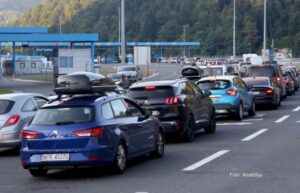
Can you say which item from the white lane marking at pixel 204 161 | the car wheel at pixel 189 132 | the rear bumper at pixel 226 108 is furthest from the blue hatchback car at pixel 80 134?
the rear bumper at pixel 226 108

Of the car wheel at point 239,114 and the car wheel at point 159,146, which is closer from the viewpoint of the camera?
the car wheel at point 159,146

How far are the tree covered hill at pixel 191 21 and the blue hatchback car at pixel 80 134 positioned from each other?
399 feet

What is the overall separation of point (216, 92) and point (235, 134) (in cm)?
526

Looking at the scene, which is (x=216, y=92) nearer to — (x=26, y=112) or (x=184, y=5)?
(x=26, y=112)

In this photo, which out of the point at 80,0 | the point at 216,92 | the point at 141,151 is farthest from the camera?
the point at 80,0

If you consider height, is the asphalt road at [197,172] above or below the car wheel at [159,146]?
below

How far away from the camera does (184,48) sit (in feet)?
508

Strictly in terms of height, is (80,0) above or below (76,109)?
above

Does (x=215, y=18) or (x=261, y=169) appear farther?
(x=215, y=18)

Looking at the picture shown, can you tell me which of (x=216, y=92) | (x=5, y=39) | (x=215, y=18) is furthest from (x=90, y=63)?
(x=215, y=18)

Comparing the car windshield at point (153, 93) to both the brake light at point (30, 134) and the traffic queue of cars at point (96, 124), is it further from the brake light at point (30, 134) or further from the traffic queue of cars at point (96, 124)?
the brake light at point (30, 134)

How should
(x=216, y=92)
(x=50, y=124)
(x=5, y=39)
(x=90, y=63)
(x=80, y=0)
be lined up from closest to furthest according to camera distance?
1. (x=50, y=124)
2. (x=216, y=92)
3. (x=90, y=63)
4. (x=5, y=39)
5. (x=80, y=0)

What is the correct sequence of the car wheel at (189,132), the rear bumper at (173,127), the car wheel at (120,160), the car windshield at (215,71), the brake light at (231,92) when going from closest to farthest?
1. the car wheel at (120,160)
2. the rear bumper at (173,127)
3. the car wheel at (189,132)
4. the brake light at (231,92)
5. the car windshield at (215,71)

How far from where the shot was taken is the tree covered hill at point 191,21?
140 metres
